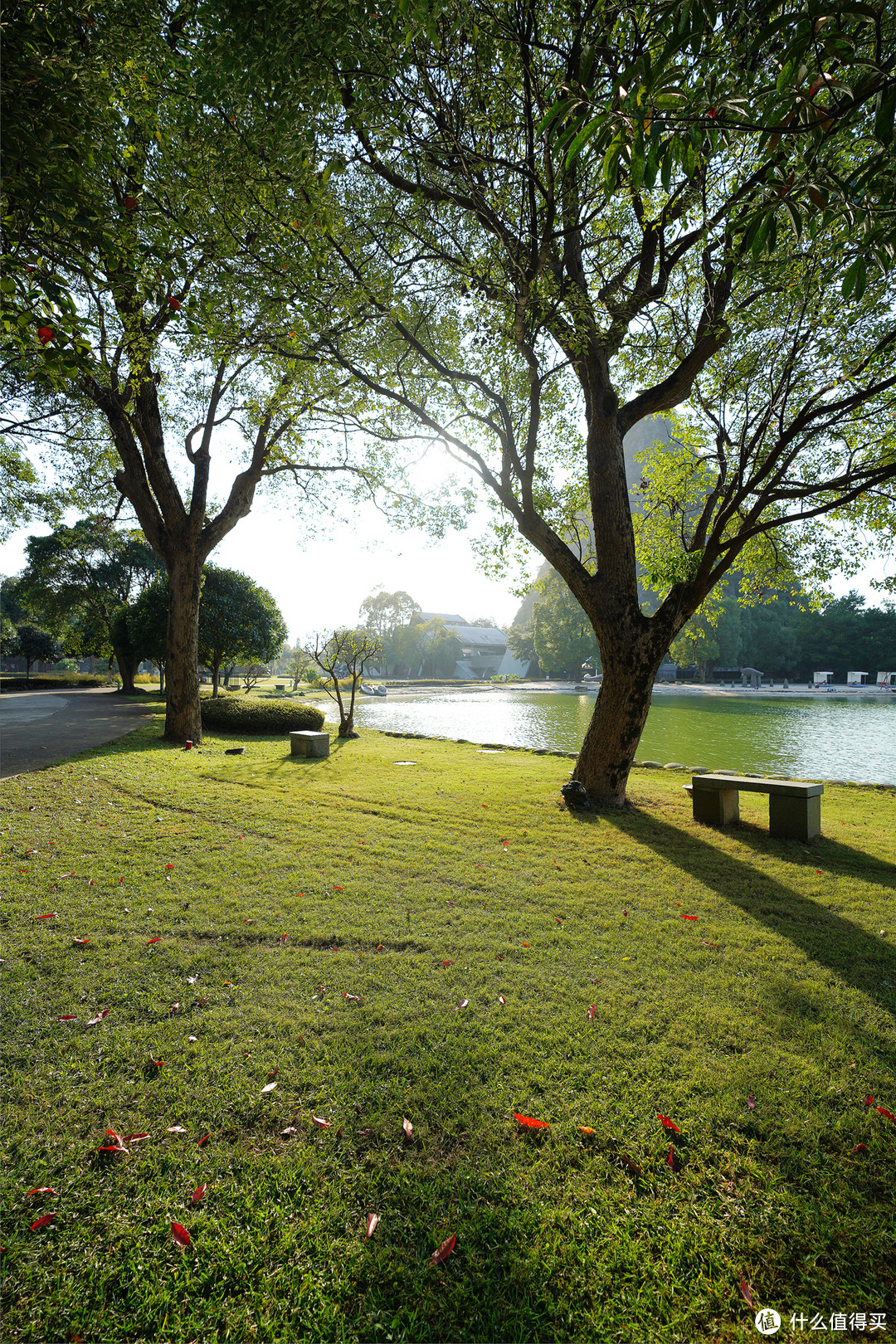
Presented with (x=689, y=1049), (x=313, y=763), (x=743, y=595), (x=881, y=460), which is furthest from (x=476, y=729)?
(x=689, y=1049)

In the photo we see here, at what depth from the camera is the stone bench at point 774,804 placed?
21.0ft

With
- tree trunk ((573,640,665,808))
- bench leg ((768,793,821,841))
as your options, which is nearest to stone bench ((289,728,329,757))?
tree trunk ((573,640,665,808))

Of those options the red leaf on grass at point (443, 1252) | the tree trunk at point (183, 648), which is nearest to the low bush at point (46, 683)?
the tree trunk at point (183, 648)

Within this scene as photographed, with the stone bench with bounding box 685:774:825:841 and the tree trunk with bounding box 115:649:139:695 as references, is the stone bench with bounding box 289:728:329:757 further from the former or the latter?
the tree trunk with bounding box 115:649:139:695

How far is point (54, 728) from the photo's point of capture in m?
13.1

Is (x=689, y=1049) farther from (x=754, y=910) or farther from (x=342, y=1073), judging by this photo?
(x=754, y=910)

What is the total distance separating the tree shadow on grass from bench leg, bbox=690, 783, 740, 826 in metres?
0.21

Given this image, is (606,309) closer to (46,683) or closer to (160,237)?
(160,237)

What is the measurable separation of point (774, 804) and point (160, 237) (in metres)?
9.37

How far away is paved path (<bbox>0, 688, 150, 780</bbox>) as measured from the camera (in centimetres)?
894

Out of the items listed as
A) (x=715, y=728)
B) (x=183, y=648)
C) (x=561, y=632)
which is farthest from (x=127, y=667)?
(x=561, y=632)

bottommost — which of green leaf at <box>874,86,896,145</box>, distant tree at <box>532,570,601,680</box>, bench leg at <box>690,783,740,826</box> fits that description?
bench leg at <box>690,783,740,826</box>

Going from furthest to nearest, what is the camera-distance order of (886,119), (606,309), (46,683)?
(46,683) < (606,309) < (886,119)

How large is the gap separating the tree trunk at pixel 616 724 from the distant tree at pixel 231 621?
16143 millimetres
